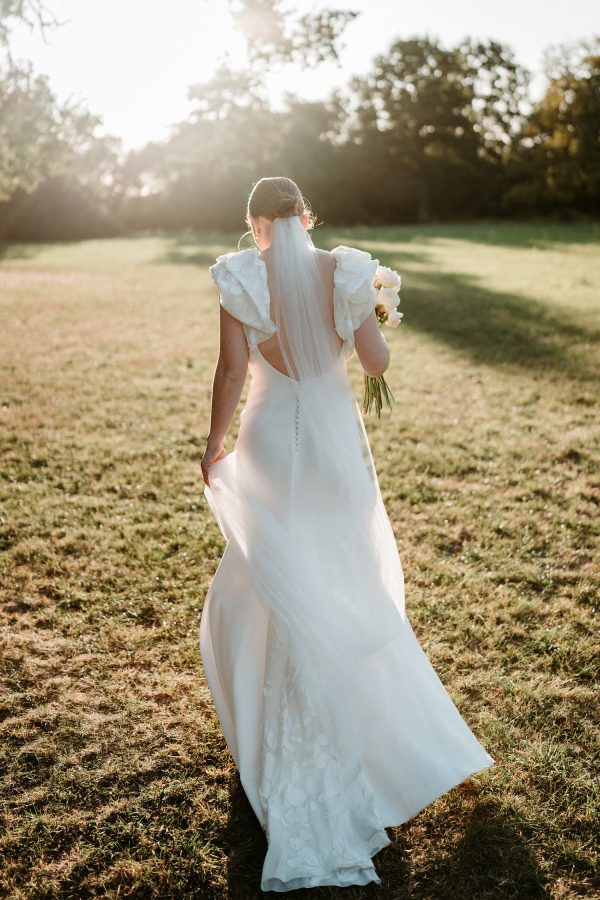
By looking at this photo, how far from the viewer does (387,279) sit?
2.98m

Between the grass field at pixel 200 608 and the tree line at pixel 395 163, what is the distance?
94.0 ft

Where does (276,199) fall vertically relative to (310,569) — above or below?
above

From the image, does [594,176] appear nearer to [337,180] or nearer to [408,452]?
[337,180]

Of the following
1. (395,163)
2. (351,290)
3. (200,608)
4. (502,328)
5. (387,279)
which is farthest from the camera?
(395,163)

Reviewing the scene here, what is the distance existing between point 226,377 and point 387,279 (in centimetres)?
83

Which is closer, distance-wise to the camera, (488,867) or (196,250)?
(488,867)

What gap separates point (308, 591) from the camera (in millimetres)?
2697

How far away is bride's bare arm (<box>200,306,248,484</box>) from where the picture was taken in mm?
2799

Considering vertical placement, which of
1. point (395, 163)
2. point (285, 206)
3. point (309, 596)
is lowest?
point (309, 596)

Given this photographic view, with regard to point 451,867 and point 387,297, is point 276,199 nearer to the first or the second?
point 387,297

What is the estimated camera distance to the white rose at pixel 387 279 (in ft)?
9.71

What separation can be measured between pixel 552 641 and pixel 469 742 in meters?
1.26

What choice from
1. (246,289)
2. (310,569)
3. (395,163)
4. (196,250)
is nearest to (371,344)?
(246,289)

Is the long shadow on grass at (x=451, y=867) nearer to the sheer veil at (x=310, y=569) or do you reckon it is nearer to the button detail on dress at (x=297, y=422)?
the sheer veil at (x=310, y=569)
